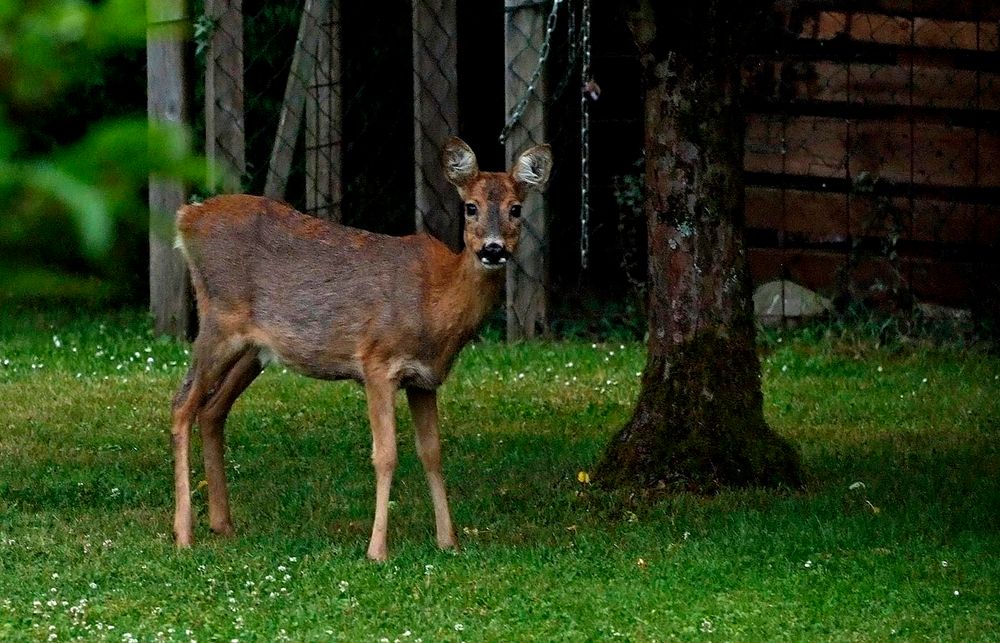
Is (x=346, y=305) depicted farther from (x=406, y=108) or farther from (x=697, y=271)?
(x=406, y=108)

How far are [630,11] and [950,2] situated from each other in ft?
17.3

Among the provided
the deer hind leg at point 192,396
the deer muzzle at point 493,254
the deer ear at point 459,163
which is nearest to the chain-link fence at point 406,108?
the deer hind leg at point 192,396

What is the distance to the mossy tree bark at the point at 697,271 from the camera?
23.3ft

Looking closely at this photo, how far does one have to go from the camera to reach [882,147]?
1171 centimetres

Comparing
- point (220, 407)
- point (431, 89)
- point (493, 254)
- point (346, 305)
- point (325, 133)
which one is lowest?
point (220, 407)

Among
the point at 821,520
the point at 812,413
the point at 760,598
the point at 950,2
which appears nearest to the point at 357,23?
the point at 950,2

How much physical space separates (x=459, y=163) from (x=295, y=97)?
5.35m

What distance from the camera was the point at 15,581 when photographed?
5910 millimetres

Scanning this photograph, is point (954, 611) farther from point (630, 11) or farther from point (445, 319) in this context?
point (630, 11)

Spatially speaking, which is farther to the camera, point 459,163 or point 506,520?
point 506,520

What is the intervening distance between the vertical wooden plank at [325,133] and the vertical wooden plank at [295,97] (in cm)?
7

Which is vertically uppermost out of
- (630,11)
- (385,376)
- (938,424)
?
(630,11)

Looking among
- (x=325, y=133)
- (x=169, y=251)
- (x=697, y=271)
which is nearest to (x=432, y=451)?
(x=697, y=271)

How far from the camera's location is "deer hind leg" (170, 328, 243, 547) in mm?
6637
